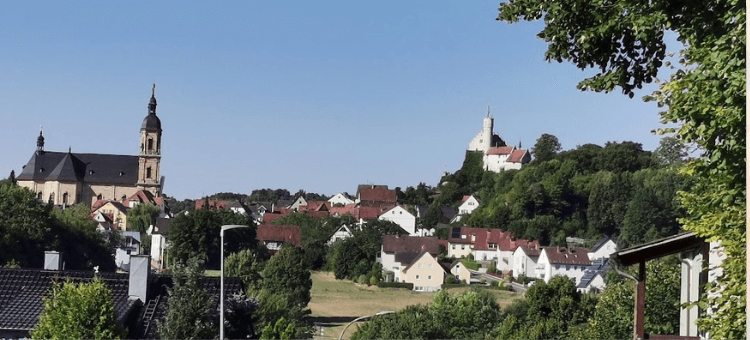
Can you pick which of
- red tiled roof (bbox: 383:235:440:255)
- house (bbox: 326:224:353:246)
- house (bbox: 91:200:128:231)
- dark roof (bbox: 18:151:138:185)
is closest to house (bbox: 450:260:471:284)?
red tiled roof (bbox: 383:235:440:255)

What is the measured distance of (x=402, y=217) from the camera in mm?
→ 142750

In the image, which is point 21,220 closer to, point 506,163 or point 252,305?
point 252,305

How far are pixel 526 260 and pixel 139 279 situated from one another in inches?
3123

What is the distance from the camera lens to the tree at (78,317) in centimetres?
2327

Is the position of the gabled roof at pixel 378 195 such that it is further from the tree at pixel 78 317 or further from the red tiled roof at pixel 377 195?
the tree at pixel 78 317

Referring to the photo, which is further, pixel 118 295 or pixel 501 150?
pixel 501 150

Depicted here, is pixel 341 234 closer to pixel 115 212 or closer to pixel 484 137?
pixel 115 212

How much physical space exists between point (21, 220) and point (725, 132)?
72569 mm

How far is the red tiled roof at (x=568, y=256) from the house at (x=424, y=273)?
39.5ft

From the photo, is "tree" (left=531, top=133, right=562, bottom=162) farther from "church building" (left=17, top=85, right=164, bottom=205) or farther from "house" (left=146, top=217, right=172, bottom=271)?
"house" (left=146, top=217, right=172, bottom=271)

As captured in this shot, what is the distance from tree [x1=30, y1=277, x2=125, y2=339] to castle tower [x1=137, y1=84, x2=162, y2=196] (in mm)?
141910

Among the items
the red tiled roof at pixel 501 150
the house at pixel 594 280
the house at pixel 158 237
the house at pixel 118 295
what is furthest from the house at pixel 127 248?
the red tiled roof at pixel 501 150

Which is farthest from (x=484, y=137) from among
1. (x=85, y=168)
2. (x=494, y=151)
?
(x=85, y=168)

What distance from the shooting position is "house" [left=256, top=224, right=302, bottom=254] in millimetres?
117275
